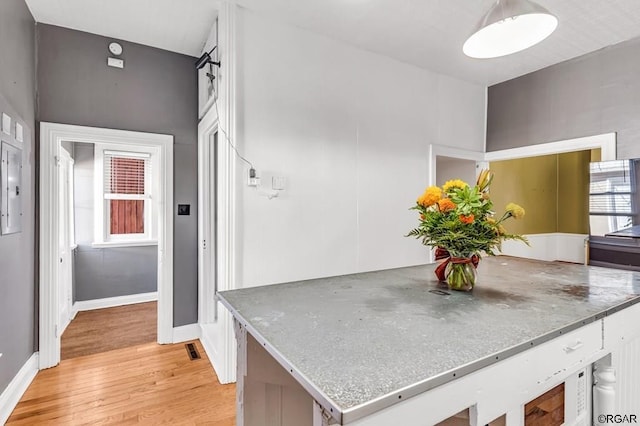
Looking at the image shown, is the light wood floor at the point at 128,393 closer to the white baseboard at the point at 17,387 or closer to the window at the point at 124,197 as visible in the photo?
the white baseboard at the point at 17,387

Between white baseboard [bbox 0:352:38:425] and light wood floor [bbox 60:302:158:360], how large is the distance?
→ 0.98ft

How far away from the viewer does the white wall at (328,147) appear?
2408 millimetres

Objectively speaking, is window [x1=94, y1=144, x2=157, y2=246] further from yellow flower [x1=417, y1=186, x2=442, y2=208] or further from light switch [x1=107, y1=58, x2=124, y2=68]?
yellow flower [x1=417, y1=186, x2=442, y2=208]

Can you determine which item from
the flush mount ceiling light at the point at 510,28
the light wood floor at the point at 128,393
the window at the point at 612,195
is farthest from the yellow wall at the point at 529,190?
the light wood floor at the point at 128,393

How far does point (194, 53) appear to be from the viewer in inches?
120

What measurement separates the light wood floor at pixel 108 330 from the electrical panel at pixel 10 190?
1.34m

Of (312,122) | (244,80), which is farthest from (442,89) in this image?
(244,80)

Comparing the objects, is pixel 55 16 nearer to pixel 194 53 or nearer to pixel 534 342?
pixel 194 53

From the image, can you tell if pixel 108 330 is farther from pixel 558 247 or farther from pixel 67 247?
pixel 558 247

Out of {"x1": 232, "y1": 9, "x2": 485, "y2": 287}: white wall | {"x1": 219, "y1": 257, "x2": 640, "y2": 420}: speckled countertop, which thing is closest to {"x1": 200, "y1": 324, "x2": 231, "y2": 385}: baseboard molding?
{"x1": 232, "y1": 9, "x2": 485, "y2": 287}: white wall

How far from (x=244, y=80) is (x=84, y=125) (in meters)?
1.46

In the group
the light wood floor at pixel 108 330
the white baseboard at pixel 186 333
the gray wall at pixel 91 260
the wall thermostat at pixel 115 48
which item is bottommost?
the light wood floor at pixel 108 330

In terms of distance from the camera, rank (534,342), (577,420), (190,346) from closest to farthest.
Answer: (534,342), (577,420), (190,346)

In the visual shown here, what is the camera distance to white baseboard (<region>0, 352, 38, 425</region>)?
75.5 inches
